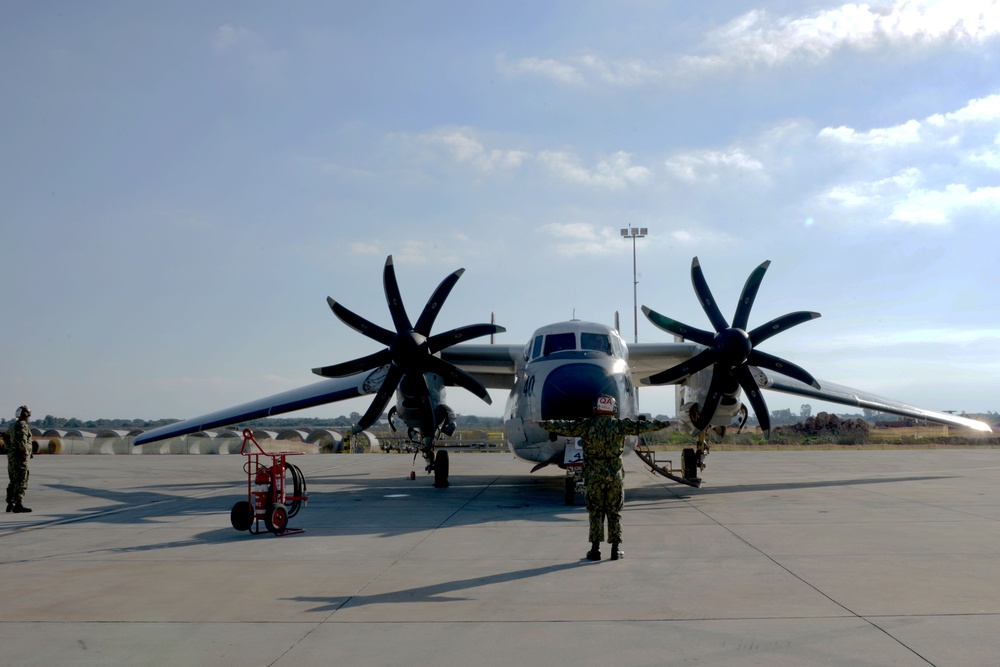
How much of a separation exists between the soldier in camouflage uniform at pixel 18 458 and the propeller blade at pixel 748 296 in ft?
51.1

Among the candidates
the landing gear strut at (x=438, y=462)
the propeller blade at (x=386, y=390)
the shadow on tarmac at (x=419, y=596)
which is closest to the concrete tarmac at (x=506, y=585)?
the shadow on tarmac at (x=419, y=596)

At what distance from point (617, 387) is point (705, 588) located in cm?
738

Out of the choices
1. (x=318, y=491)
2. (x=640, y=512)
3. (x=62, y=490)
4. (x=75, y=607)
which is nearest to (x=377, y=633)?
(x=75, y=607)

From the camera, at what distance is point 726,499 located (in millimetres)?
16438

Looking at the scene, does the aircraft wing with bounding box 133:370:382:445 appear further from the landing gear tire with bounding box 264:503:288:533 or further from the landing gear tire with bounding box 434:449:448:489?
the landing gear tire with bounding box 264:503:288:533

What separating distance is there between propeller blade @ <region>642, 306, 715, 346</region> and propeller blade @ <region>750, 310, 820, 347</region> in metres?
1.05

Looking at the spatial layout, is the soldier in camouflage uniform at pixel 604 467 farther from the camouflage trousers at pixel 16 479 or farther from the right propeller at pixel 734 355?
the camouflage trousers at pixel 16 479

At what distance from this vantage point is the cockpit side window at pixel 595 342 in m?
16.2

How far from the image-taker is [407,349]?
59.8ft

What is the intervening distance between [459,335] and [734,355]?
639 centimetres

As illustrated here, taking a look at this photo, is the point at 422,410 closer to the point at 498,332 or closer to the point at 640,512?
the point at 498,332

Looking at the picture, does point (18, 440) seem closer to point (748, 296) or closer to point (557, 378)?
point (557, 378)

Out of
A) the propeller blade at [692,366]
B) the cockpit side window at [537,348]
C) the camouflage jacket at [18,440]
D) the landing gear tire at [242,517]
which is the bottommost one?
the landing gear tire at [242,517]

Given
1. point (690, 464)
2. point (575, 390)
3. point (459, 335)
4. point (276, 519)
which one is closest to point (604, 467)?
point (575, 390)
